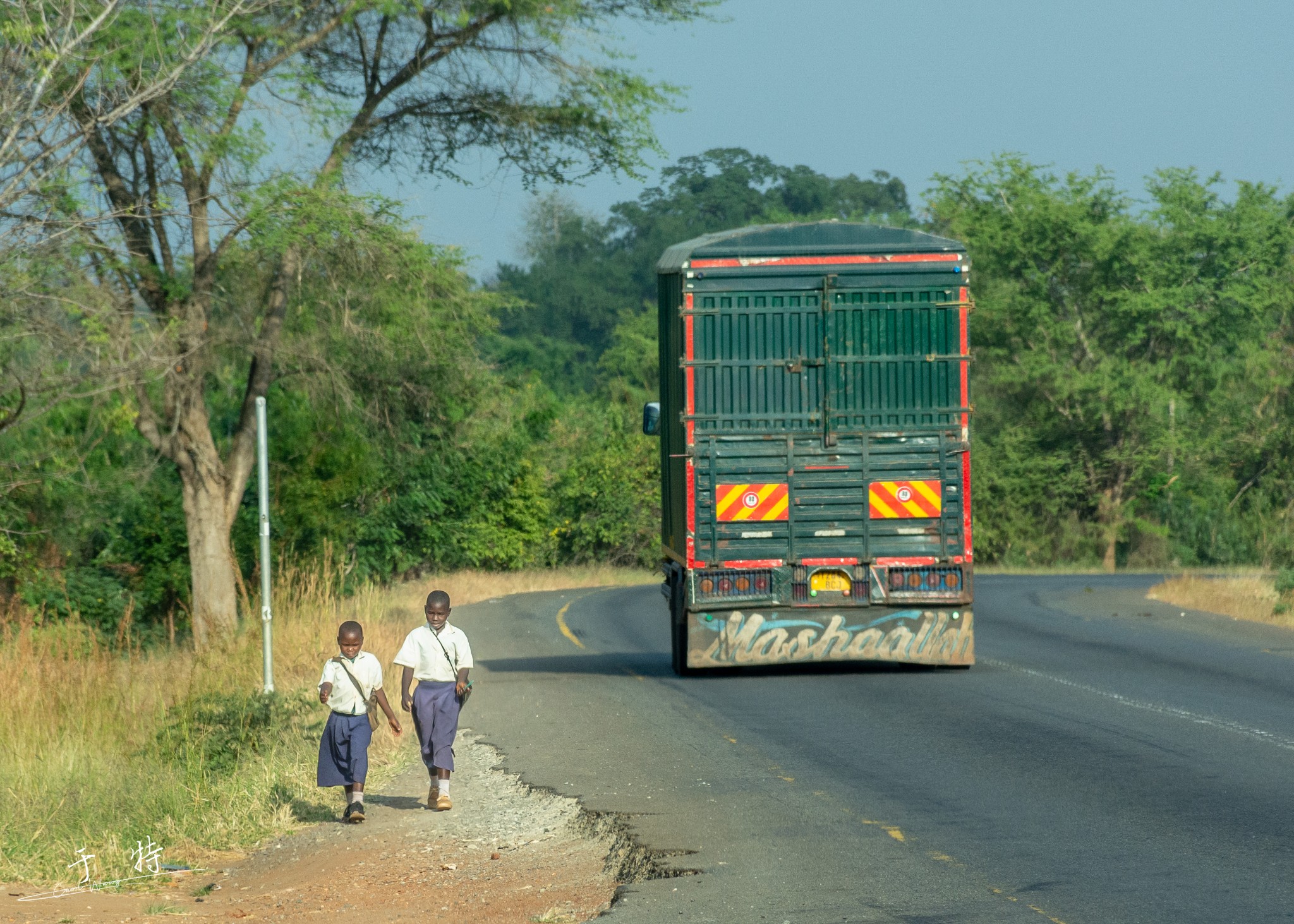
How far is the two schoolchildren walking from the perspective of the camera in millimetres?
8594

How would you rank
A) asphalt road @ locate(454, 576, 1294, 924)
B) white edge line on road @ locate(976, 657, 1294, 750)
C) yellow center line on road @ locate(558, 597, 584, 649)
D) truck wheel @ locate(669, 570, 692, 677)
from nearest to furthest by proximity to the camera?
asphalt road @ locate(454, 576, 1294, 924) → white edge line on road @ locate(976, 657, 1294, 750) → truck wheel @ locate(669, 570, 692, 677) → yellow center line on road @ locate(558, 597, 584, 649)

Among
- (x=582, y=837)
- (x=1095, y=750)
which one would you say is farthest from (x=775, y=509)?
(x=582, y=837)

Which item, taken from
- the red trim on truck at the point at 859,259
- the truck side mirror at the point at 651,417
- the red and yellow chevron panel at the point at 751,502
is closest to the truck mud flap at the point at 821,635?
the red and yellow chevron panel at the point at 751,502

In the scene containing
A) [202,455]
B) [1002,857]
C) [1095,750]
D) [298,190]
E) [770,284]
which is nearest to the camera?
[1002,857]

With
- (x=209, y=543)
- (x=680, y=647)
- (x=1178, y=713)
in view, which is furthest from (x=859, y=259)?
(x=209, y=543)

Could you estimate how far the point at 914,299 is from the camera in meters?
14.4

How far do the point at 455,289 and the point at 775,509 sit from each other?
11850mm

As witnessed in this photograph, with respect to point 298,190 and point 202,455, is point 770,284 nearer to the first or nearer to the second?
point 298,190

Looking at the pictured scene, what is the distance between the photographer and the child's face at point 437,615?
29.2ft

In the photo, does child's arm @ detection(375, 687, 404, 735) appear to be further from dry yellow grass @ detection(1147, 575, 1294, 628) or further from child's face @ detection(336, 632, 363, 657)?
dry yellow grass @ detection(1147, 575, 1294, 628)

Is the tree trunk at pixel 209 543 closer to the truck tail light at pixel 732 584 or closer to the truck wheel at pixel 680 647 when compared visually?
the truck wheel at pixel 680 647

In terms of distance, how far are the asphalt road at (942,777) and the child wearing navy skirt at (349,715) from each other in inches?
53.3

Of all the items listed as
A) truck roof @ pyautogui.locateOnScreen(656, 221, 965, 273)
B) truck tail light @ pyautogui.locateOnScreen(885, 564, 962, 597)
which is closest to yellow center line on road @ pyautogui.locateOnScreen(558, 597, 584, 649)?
truck tail light @ pyautogui.locateOnScreen(885, 564, 962, 597)

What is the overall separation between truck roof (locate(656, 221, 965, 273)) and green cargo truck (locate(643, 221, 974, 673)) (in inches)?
0.9
